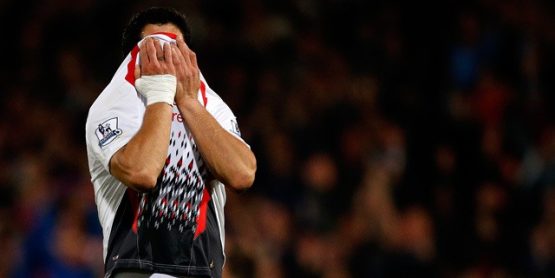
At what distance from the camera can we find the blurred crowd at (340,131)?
763 centimetres

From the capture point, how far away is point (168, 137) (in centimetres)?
337

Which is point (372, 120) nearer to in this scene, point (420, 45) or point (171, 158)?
point (420, 45)

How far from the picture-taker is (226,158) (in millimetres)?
3428

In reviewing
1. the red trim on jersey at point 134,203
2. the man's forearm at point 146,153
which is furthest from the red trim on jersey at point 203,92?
the red trim on jersey at point 134,203

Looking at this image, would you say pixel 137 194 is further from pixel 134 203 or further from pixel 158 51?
pixel 158 51

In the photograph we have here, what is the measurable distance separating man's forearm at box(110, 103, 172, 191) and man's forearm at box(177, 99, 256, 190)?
10 centimetres

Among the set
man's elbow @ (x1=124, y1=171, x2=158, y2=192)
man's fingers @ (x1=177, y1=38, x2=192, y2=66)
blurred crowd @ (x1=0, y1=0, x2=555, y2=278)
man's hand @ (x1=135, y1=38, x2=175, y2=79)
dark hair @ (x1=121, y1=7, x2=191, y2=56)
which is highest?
blurred crowd @ (x1=0, y1=0, x2=555, y2=278)

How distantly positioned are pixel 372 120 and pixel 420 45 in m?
1.15

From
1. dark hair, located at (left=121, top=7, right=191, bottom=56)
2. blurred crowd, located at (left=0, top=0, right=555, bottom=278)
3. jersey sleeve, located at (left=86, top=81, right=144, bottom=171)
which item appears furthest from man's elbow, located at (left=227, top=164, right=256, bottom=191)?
blurred crowd, located at (left=0, top=0, right=555, bottom=278)

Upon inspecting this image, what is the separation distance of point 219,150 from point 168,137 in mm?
165

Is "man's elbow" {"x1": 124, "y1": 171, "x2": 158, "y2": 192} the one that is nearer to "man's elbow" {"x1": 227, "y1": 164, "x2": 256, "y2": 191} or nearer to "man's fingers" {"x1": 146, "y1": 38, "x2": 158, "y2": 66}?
"man's elbow" {"x1": 227, "y1": 164, "x2": 256, "y2": 191}

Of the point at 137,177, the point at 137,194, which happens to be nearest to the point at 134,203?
the point at 137,194

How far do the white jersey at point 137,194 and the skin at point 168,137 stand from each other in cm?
5

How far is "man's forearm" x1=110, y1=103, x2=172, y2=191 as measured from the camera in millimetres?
3277
